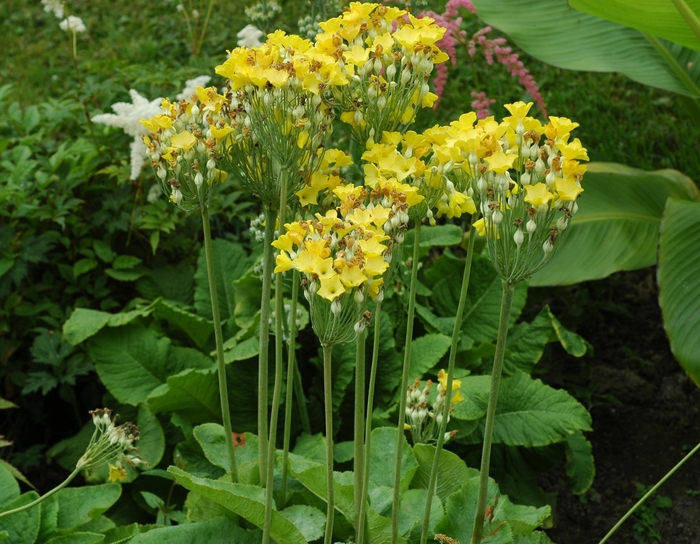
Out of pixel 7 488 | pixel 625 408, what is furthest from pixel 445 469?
pixel 625 408

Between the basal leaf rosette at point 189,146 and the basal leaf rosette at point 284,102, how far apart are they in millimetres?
45

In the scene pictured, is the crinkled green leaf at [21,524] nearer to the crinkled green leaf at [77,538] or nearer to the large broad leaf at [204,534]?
the crinkled green leaf at [77,538]

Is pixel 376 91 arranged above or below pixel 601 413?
above

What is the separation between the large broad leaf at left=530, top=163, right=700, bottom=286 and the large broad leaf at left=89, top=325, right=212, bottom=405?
1.48 meters

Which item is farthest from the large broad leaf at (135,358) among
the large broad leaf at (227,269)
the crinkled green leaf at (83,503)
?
the crinkled green leaf at (83,503)

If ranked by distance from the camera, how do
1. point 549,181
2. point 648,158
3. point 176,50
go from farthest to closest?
point 176,50
point 648,158
point 549,181

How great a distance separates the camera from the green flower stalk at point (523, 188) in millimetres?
1485

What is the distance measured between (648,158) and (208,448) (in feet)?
10.8

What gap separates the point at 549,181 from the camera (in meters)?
1.47

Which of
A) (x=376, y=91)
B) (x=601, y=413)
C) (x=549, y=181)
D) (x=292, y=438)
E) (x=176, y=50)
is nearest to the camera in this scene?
(x=549, y=181)

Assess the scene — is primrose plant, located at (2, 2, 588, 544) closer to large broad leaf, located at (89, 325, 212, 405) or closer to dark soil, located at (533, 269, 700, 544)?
large broad leaf, located at (89, 325, 212, 405)

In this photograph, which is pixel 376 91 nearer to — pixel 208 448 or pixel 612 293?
pixel 208 448

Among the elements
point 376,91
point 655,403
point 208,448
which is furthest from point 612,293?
point 376,91

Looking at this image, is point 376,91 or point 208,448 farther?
point 208,448
